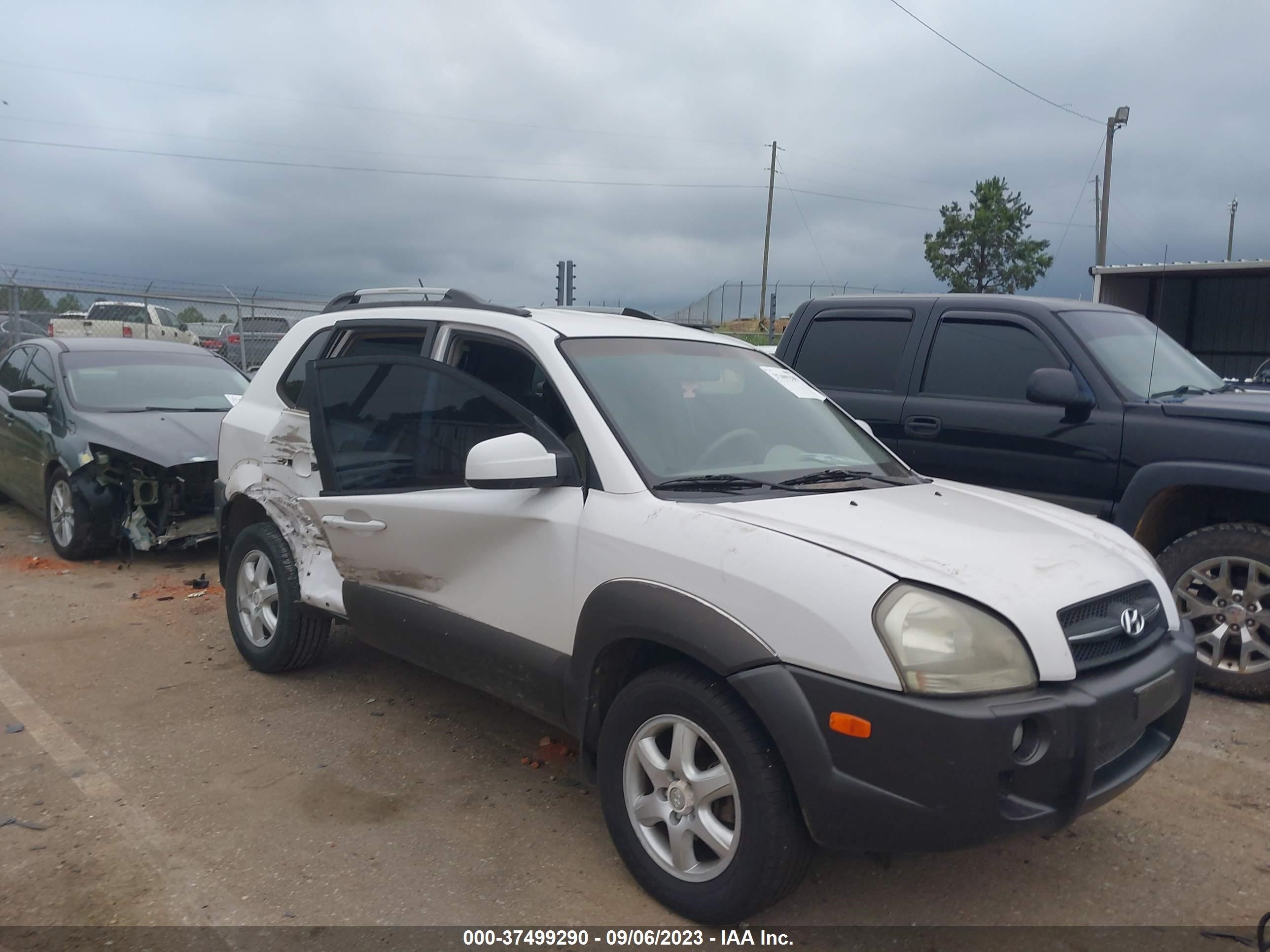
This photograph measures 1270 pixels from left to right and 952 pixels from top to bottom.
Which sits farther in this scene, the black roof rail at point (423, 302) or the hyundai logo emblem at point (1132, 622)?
the black roof rail at point (423, 302)

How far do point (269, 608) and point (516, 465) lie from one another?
2421mm

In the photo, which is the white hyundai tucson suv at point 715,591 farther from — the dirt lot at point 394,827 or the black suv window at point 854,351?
the black suv window at point 854,351

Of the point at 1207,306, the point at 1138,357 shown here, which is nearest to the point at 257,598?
the point at 1138,357

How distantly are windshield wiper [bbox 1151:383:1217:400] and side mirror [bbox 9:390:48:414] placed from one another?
7677 mm

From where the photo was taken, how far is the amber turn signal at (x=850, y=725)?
2523 millimetres

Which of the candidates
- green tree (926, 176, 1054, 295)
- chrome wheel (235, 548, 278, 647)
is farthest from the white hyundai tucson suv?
green tree (926, 176, 1054, 295)

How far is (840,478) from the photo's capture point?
12.0 ft

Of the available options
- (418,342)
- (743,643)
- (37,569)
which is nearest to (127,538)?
(37,569)

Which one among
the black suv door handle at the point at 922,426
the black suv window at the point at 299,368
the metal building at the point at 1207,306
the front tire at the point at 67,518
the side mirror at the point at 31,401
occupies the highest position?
the metal building at the point at 1207,306

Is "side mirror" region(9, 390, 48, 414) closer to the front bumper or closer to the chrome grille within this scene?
the front bumper

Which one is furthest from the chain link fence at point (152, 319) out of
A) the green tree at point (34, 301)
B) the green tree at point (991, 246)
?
the green tree at point (991, 246)

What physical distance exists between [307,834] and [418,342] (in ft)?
6.55

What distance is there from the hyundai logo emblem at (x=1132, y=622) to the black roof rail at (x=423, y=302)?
7.84ft

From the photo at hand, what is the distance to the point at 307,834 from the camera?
3551 millimetres
